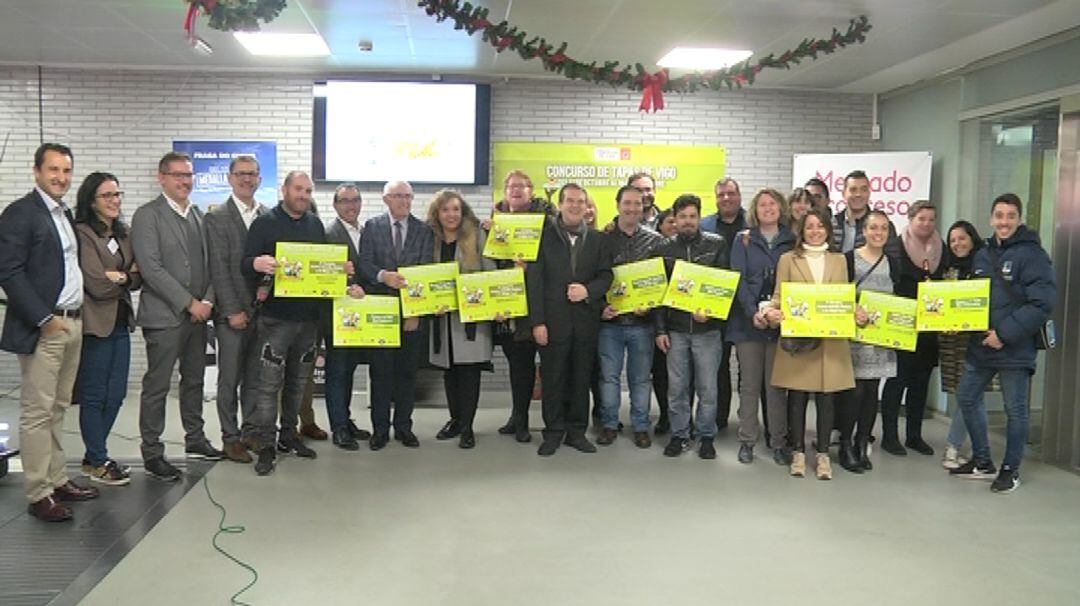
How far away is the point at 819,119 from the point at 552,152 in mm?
2746

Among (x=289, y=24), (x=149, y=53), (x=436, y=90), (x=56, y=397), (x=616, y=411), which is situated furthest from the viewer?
(x=436, y=90)

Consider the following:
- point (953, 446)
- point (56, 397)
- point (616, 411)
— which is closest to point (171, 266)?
point (56, 397)

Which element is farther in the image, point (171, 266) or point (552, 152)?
point (552, 152)

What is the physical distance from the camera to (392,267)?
5293 mm

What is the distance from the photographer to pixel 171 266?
4641mm

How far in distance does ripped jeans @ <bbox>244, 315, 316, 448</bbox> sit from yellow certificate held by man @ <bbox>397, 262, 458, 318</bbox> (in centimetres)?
61

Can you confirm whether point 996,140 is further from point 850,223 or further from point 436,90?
point 436,90

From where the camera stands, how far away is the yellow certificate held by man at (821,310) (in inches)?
187

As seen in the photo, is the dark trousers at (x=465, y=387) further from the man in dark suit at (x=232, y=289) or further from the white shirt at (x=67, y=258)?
the white shirt at (x=67, y=258)

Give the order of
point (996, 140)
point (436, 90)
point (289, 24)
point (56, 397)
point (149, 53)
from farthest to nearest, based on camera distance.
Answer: point (436, 90) → point (149, 53) → point (996, 140) → point (289, 24) → point (56, 397)

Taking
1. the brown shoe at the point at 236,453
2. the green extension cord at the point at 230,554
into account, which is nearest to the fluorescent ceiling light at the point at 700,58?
the brown shoe at the point at 236,453

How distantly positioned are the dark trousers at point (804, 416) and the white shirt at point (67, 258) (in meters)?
3.94

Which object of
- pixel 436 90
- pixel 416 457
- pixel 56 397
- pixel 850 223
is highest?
pixel 436 90

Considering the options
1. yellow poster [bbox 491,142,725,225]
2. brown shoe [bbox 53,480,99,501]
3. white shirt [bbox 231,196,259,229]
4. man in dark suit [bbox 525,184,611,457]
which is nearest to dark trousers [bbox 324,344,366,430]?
white shirt [bbox 231,196,259,229]
